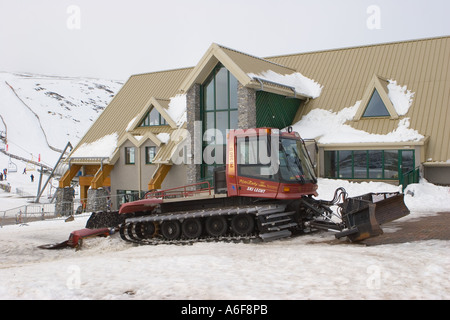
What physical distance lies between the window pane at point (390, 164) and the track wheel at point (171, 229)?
42.7ft

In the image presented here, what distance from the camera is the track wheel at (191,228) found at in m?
13.0

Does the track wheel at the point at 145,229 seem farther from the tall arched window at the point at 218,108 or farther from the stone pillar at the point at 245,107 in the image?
the stone pillar at the point at 245,107

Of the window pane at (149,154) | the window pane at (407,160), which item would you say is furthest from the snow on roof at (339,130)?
the window pane at (149,154)

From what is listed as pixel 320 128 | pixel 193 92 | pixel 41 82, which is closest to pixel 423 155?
pixel 320 128

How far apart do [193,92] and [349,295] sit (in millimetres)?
18665

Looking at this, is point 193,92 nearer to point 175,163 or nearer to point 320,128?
point 175,163

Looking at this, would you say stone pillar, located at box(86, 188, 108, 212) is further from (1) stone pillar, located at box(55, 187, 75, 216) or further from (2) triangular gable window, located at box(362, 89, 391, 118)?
(2) triangular gable window, located at box(362, 89, 391, 118)

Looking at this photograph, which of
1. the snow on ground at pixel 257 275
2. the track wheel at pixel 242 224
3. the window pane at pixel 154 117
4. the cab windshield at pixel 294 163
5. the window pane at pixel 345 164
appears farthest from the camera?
the window pane at pixel 154 117

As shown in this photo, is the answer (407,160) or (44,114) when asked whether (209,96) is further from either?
(44,114)

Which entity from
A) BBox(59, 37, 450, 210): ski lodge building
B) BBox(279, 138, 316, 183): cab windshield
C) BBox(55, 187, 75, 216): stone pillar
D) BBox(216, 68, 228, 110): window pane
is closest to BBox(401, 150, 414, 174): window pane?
BBox(59, 37, 450, 210): ski lodge building

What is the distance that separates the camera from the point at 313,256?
9.07 meters

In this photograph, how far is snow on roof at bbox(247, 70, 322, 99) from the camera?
24562 mm

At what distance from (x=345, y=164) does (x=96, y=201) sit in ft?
51.5

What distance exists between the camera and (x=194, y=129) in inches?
959
